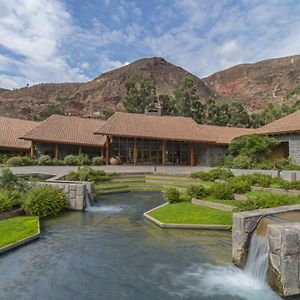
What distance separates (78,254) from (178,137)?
992 inches

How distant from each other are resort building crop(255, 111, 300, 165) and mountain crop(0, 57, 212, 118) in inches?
2020

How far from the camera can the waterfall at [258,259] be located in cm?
731

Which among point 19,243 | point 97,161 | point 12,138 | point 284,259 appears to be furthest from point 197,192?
point 12,138

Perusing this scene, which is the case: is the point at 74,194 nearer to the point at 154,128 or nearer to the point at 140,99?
the point at 154,128

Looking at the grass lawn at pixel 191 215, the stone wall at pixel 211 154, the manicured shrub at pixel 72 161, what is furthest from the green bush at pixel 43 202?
the stone wall at pixel 211 154

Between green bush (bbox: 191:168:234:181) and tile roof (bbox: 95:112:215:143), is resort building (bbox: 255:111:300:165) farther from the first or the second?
green bush (bbox: 191:168:234:181)

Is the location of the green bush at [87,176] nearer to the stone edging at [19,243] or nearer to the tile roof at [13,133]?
the stone edging at [19,243]

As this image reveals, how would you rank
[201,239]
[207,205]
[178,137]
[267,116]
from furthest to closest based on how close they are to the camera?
[267,116], [178,137], [207,205], [201,239]

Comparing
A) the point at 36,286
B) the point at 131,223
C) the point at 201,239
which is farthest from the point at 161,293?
the point at 131,223

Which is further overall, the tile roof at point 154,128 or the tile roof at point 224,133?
the tile roof at point 224,133

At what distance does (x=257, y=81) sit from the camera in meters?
119

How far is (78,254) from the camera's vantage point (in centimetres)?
907

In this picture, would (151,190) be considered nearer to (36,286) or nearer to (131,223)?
(131,223)

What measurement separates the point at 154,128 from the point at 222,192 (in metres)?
20.8
